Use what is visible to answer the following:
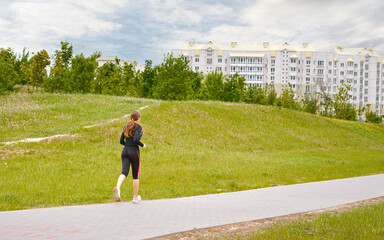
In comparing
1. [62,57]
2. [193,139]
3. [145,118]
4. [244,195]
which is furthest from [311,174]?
[62,57]

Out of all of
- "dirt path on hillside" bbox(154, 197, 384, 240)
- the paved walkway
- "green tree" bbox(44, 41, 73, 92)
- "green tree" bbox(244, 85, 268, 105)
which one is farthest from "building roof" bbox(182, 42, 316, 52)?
"dirt path on hillside" bbox(154, 197, 384, 240)

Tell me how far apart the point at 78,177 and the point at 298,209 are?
7326 mm

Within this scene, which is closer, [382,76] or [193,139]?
[193,139]

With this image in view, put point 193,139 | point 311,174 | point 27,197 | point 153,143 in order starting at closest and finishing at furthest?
point 27,197 → point 311,174 → point 153,143 → point 193,139

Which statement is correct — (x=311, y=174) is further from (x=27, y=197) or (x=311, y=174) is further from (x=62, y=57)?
(x=62, y=57)

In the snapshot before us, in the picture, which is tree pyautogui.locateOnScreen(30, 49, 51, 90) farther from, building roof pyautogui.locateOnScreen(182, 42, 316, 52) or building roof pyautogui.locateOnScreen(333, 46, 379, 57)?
building roof pyautogui.locateOnScreen(333, 46, 379, 57)

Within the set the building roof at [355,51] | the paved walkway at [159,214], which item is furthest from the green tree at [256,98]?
the building roof at [355,51]

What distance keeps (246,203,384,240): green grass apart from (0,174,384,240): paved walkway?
0.98 m

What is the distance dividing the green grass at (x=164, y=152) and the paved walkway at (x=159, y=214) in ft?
4.43

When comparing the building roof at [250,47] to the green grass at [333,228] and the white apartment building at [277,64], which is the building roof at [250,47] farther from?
the green grass at [333,228]

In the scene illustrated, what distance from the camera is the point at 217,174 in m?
13.4

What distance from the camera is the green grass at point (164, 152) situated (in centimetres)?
1037

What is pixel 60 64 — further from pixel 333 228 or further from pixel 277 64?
pixel 277 64

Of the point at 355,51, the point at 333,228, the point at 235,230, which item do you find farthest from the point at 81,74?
the point at 355,51
